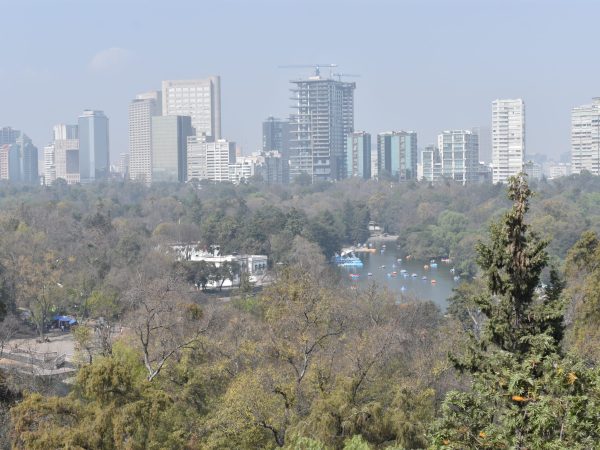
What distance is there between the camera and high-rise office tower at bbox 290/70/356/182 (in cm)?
7681

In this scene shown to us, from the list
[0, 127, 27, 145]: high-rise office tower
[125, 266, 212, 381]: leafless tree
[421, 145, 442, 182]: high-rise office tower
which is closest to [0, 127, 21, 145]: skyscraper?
[0, 127, 27, 145]: high-rise office tower

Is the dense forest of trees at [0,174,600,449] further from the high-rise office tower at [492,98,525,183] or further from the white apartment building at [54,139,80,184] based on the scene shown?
the white apartment building at [54,139,80,184]

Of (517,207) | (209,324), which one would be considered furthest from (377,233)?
(517,207)

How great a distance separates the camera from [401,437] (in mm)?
7949

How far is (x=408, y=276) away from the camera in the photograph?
106 ft

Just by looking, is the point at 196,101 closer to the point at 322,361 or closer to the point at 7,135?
the point at 7,135

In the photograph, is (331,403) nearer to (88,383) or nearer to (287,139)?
(88,383)

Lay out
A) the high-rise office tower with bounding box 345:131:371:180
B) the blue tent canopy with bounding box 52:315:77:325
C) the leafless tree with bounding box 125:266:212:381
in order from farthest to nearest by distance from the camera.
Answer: the high-rise office tower with bounding box 345:131:371:180 → the blue tent canopy with bounding box 52:315:77:325 → the leafless tree with bounding box 125:266:212:381

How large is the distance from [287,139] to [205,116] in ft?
25.2

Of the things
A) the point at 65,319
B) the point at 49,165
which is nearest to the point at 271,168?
the point at 49,165

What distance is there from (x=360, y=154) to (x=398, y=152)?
13.0ft

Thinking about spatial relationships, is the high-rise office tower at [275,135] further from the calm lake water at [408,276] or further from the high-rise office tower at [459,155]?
the calm lake water at [408,276]

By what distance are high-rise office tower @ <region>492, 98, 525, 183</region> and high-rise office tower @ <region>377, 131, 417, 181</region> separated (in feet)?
19.1

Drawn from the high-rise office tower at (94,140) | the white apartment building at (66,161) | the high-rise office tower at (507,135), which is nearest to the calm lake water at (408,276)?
the high-rise office tower at (507,135)
